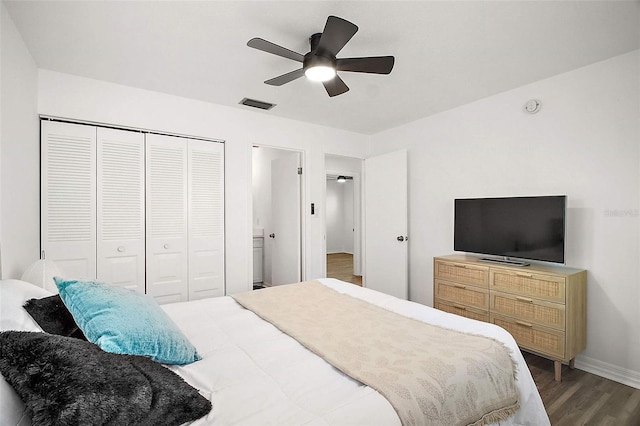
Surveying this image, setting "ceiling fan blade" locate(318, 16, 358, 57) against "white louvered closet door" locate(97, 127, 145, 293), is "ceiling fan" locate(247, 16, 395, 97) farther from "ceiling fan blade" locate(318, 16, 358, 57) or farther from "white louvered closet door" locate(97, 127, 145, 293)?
"white louvered closet door" locate(97, 127, 145, 293)

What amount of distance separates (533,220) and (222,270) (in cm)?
313

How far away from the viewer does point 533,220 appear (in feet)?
9.11

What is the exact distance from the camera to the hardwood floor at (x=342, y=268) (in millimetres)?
6112

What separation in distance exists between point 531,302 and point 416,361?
186 cm

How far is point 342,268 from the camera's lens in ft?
23.6

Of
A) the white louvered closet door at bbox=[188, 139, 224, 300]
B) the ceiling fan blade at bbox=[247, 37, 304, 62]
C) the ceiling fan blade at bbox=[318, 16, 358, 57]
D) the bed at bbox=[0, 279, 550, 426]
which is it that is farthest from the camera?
the white louvered closet door at bbox=[188, 139, 224, 300]

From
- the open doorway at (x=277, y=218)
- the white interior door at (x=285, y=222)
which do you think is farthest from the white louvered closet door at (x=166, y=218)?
the white interior door at (x=285, y=222)

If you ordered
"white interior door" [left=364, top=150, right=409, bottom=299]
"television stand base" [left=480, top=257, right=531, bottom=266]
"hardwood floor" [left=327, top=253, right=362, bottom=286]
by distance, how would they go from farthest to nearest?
1. "hardwood floor" [left=327, top=253, right=362, bottom=286]
2. "white interior door" [left=364, top=150, right=409, bottom=299]
3. "television stand base" [left=480, top=257, right=531, bottom=266]

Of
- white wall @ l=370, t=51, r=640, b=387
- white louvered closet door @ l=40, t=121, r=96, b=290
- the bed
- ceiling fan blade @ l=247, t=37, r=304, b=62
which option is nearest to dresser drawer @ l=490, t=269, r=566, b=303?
white wall @ l=370, t=51, r=640, b=387

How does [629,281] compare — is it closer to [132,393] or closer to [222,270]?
[132,393]

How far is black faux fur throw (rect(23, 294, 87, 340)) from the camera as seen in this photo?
1199 millimetres

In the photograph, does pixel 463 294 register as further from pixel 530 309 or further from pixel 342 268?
pixel 342 268

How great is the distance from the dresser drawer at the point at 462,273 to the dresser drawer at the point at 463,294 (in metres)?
0.05

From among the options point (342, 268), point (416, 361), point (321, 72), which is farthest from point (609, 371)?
point (342, 268)
